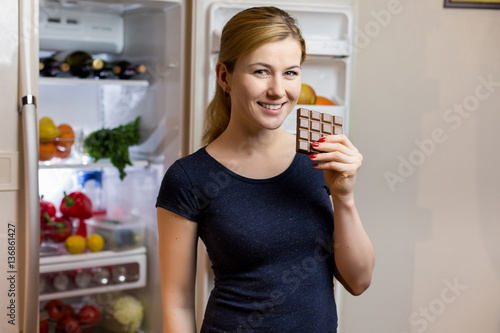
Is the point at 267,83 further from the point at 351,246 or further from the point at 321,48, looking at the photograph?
the point at 321,48

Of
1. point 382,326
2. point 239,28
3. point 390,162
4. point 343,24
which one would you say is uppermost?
point 343,24

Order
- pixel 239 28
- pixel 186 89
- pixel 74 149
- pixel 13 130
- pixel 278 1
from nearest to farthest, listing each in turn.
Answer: pixel 239 28
pixel 13 130
pixel 278 1
pixel 186 89
pixel 74 149

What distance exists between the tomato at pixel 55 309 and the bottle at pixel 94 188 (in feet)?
1.31

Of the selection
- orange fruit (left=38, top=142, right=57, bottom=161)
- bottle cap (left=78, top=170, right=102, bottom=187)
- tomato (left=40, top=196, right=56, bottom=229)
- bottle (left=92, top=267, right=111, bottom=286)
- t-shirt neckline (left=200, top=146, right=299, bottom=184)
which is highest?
t-shirt neckline (left=200, top=146, right=299, bottom=184)

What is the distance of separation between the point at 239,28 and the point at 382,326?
4.56 ft

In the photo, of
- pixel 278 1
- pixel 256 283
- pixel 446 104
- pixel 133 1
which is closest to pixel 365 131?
pixel 446 104

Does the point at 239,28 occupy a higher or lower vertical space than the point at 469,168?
higher

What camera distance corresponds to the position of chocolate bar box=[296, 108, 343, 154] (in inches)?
39.9

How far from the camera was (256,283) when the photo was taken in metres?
1.04

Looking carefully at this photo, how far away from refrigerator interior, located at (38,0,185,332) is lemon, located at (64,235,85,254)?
0.12 ft

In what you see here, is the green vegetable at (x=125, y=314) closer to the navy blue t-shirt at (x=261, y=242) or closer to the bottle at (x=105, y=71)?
the bottle at (x=105, y=71)

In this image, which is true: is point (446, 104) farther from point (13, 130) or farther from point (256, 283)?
point (13, 130)

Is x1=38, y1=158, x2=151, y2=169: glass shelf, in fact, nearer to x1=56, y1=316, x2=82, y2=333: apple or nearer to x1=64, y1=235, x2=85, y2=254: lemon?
x1=64, y1=235, x2=85, y2=254: lemon

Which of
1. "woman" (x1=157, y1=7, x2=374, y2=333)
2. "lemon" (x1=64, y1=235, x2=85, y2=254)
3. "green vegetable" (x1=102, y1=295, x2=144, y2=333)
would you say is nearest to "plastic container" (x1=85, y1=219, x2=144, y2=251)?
"lemon" (x1=64, y1=235, x2=85, y2=254)
